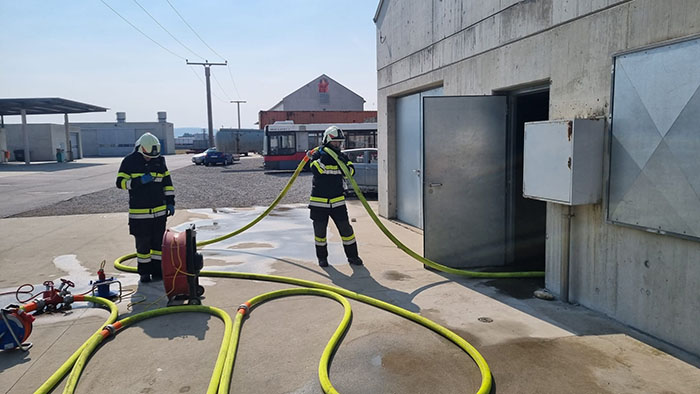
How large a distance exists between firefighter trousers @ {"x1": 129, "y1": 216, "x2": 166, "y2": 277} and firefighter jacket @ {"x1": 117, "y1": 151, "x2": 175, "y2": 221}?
0.09 meters

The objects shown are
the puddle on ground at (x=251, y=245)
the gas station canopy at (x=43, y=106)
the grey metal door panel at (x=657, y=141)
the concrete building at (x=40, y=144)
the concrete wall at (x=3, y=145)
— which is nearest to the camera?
the grey metal door panel at (x=657, y=141)

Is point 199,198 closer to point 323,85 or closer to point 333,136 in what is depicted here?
point 333,136

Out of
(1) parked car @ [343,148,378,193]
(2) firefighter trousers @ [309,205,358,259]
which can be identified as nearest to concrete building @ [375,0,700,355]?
(2) firefighter trousers @ [309,205,358,259]

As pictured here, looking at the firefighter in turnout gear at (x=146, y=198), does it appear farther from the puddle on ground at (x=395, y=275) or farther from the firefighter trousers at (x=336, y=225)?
the puddle on ground at (x=395, y=275)

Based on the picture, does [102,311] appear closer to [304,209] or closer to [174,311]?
[174,311]

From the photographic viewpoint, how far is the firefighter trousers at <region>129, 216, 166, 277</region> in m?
6.08

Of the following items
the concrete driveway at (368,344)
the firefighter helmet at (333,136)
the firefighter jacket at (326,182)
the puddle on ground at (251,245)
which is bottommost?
the concrete driveway at (368,344)

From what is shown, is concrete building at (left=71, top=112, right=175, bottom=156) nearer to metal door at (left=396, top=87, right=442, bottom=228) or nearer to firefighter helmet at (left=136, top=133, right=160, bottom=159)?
metal door at (left=396, top=87, right=442, bottom=228)

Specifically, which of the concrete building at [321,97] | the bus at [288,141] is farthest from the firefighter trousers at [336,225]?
the concrete building at [321,97]

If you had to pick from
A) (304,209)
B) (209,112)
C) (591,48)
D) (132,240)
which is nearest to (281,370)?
(591,48)

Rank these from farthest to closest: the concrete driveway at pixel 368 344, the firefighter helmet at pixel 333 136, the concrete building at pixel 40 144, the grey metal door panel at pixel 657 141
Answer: the concrete building at pixel 40 144
the firefighter helmet at pixel 333 136
the grey metal door panel at pixel 657 141
the concrete driveway at pixel 368 344

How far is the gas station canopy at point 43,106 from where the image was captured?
34.6m

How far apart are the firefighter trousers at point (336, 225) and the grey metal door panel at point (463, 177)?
1.10m

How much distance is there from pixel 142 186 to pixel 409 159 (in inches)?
210
